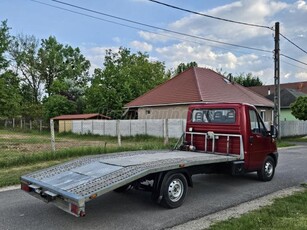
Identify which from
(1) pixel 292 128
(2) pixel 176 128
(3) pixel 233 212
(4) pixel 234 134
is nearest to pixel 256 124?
(4) pixel 234 134

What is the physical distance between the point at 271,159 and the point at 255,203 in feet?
8.85

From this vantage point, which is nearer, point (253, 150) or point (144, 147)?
point (253, 150)

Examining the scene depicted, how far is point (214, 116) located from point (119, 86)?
33555 millimetres

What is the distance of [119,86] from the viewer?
41.5 metres

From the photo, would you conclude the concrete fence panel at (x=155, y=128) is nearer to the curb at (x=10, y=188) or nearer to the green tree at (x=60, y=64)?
the curb at (x=10, y=188)

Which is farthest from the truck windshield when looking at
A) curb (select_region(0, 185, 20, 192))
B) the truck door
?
curb (select_region(0, 185, 20, 192))

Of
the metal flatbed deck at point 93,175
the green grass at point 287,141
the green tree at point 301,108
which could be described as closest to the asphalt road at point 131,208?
the metal flatbed deck at point 93,175

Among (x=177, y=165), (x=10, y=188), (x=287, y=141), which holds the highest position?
(x=177, y=165)

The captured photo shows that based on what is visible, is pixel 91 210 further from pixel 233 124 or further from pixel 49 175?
pixel 233 124

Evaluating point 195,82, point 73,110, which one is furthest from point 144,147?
point 73,110

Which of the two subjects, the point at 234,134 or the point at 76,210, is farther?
the point at 234,134

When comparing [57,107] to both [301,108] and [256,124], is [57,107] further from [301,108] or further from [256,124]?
[256,124]

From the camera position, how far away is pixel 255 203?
22.0 feet

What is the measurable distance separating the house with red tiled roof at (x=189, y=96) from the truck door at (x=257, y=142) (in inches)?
635
